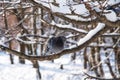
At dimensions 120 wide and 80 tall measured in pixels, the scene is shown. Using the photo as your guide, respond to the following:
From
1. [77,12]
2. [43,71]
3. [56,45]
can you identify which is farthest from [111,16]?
[43,71]

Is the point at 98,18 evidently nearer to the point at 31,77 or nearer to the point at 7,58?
the point at 31,77

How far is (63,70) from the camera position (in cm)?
1536

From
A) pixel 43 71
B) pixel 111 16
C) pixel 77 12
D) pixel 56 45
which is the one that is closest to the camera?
pixel 111 16

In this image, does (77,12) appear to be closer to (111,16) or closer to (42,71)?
(111,16)

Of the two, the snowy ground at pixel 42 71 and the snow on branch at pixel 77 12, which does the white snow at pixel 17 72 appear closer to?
the snowy ground at pixel 42 71

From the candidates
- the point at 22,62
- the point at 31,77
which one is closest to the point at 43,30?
the point at 22,62

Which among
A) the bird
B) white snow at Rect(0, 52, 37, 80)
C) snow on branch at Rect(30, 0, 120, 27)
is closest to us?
snow on branch at Rect(30, 0, 120, 27)

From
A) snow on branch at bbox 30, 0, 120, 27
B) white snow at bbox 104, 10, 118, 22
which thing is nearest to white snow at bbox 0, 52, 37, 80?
snow on branch at bbox 30, 0, 120, 27

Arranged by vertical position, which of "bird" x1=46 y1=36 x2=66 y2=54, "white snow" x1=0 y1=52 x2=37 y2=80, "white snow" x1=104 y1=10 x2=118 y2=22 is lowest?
"white snow" x1=0 y1=52 x2=37 y2=80

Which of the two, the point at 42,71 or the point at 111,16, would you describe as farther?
the point at 42,71

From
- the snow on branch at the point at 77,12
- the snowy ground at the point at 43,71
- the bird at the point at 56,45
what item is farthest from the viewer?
the snowy ground at the point at 43,71

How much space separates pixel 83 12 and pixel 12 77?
11.6m

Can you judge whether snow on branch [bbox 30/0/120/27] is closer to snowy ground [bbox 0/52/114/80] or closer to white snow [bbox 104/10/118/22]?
white snow [bbox 104/10/118/22]

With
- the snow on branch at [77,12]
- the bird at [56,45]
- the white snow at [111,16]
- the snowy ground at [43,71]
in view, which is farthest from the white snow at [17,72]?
the white snow at [111,16]
